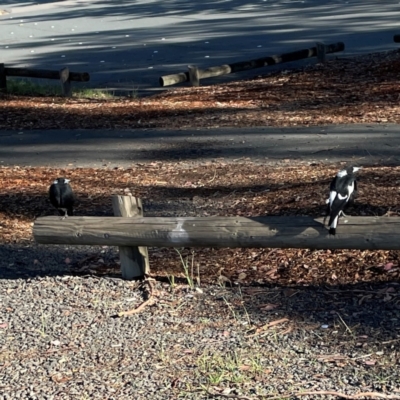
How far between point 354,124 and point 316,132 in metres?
0.72

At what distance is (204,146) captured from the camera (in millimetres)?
12547

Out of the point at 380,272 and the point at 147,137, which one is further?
the point at 147,137

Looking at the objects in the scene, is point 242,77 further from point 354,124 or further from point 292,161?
point 292,161

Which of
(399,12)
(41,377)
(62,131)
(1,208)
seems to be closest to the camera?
(41,377)

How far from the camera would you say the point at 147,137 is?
1341 centimetres

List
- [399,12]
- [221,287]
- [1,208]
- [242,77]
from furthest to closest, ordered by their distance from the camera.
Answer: [399,12]
[242,77]
[1,208]
[221,287]

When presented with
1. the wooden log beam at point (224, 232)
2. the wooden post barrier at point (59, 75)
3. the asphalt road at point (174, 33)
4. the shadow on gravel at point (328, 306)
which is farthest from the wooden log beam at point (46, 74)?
the wooden log beam at point (224, 232)

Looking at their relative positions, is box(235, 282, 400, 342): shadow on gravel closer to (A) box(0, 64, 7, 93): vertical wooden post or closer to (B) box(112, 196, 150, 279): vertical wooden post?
(B) box(112, 196, 150, 279): vertical wooden post

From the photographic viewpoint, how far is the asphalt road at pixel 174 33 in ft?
74.3

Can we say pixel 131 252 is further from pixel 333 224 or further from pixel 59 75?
pixel 59 75

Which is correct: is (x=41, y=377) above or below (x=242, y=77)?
above

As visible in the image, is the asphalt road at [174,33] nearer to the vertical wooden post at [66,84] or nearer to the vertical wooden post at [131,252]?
the vertical wooden post at [66,84]

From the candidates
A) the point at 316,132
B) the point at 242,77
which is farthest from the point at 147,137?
the point at 242,77

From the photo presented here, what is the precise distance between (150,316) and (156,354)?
68cm
